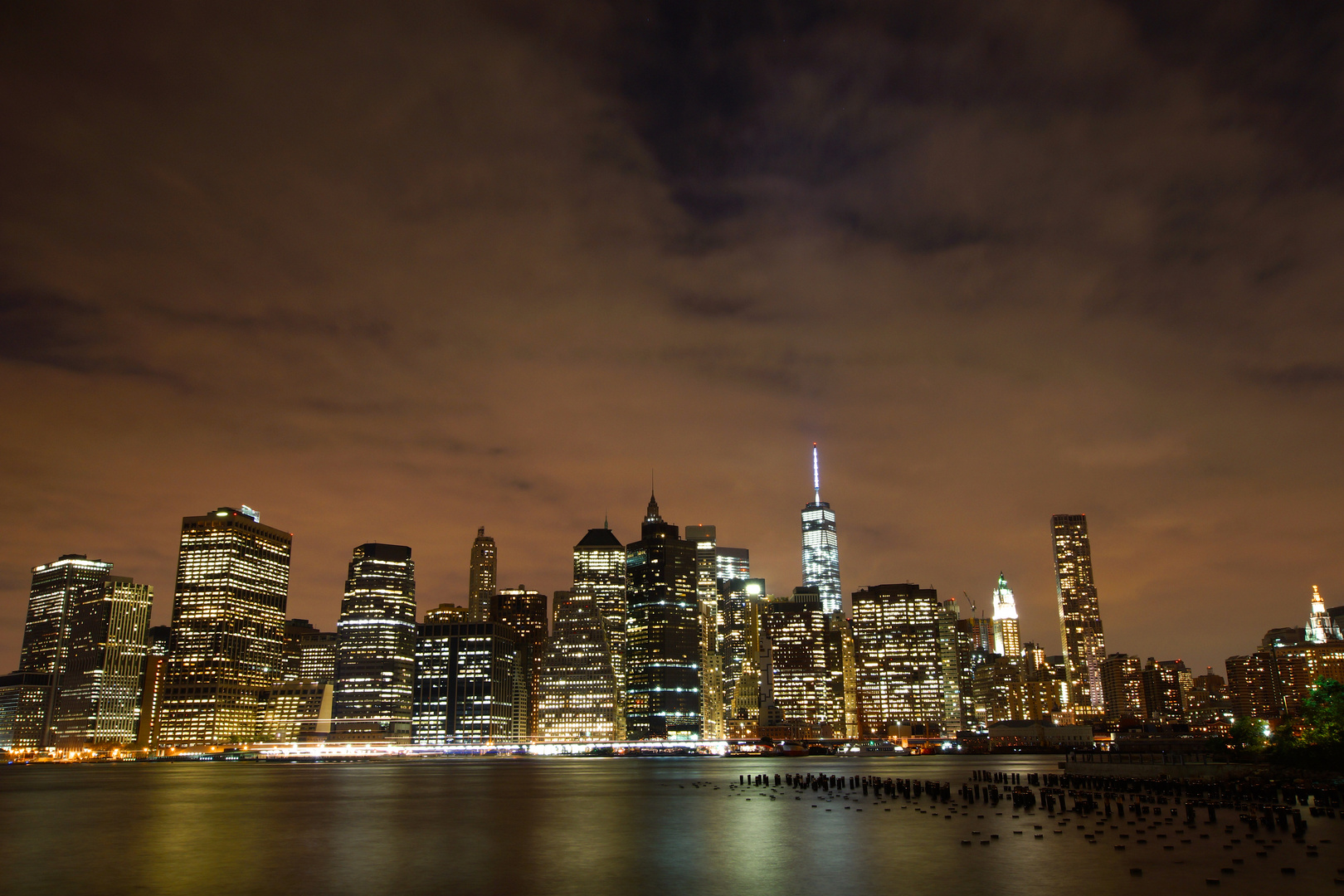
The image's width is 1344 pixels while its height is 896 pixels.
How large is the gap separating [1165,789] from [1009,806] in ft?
64.0

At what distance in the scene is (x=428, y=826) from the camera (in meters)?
85.6

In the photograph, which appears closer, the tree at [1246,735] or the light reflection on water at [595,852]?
the light reflection on water at [595,852]

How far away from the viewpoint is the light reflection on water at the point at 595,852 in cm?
5212

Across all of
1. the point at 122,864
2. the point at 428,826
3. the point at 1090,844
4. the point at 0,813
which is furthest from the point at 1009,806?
the point at 0,813

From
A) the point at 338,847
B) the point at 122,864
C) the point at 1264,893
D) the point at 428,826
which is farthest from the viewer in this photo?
the point at 428,826

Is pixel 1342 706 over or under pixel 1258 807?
over

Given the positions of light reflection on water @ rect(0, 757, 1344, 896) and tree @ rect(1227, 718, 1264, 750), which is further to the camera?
tree @ rect(1227, 718, 1264, 750)

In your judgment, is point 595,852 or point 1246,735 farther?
point 1246,735

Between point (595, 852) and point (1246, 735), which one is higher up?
point (1246, 735)

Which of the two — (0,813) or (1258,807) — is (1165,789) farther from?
(0,813)

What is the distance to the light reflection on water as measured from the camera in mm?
52125

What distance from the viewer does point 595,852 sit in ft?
220

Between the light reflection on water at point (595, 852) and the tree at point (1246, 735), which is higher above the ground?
the tree at point (1246, 735)

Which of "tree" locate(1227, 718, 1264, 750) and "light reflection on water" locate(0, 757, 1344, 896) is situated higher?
"tree" locate(1227, 718, 1264, 750)
